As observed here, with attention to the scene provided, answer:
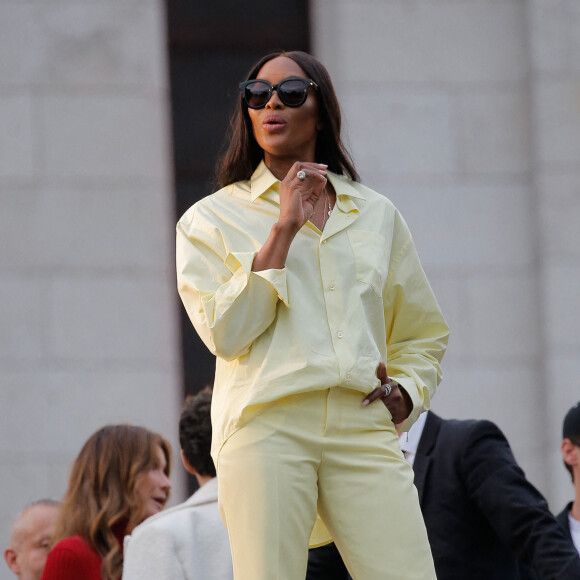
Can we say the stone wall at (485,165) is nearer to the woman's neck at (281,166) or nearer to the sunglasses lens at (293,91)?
the woman's neck at (281,166)

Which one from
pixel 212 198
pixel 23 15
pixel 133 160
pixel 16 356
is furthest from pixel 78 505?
pixel 23 15

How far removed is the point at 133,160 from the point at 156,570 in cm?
446

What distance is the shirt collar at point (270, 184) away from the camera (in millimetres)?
4066

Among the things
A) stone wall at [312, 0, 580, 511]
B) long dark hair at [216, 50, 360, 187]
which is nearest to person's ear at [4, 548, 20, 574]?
long dark hair at [216, 50, 360, 187]

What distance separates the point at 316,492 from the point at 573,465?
8.22ft

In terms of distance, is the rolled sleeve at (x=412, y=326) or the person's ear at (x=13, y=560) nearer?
the rolled sleeve at (x=412, y=326)

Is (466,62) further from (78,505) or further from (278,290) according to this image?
(278,290)

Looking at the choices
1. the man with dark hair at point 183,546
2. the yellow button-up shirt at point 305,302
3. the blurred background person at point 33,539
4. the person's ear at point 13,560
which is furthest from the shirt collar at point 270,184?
the person's ear at point 13,560

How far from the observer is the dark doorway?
30.5 ft

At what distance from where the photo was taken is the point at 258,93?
13.2ft

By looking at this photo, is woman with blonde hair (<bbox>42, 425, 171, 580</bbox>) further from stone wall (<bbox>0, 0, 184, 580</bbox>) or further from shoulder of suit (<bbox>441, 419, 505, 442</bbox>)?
stone wall (<bbox>0, 0, 184, 580</bbox>)

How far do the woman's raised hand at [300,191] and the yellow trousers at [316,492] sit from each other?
499 mm

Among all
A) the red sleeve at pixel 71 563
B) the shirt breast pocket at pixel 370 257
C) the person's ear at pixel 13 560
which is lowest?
the person's ear at pixel 13 560

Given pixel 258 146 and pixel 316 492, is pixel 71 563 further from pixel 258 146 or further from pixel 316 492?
pixel 258 146
